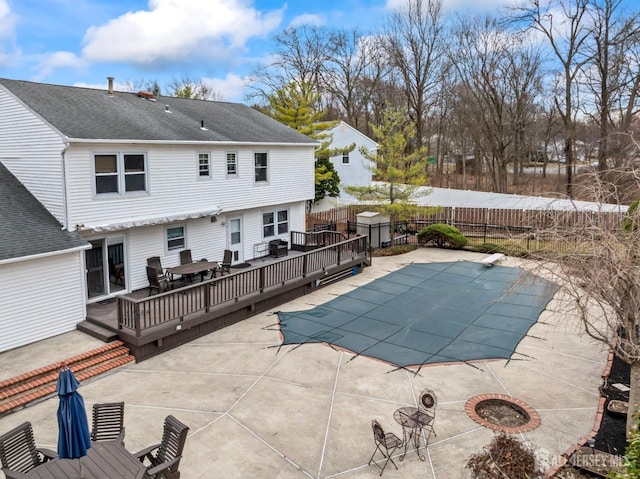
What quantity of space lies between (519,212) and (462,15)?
20.3m

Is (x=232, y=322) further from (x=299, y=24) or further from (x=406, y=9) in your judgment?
(x=299, y=24)

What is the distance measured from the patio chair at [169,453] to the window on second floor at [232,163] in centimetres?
1165

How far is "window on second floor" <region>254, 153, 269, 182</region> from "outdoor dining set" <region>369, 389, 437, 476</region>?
1201 cm

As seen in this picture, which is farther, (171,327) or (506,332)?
(506,332)

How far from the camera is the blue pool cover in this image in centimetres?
1201

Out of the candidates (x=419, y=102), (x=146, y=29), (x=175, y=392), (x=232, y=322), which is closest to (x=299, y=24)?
(x=419, y=102)

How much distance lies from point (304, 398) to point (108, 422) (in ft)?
12.5

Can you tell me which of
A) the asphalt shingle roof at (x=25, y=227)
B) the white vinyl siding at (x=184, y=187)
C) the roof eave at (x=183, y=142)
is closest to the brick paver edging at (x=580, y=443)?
the asphalt shingle roof at (x=25, y=227)

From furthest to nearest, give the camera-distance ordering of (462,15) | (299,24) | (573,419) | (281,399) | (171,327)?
(299,24) < (462,15) < (171,327) < (281,399) < (573,419)

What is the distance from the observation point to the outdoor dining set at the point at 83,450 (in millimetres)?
5449

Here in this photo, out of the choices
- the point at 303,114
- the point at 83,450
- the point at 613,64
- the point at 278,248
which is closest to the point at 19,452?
the point at 83,450

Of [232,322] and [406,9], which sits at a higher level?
[406,9]

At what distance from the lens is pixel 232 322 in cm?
1380

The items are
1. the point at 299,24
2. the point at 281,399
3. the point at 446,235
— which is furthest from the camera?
the point at 299,24
